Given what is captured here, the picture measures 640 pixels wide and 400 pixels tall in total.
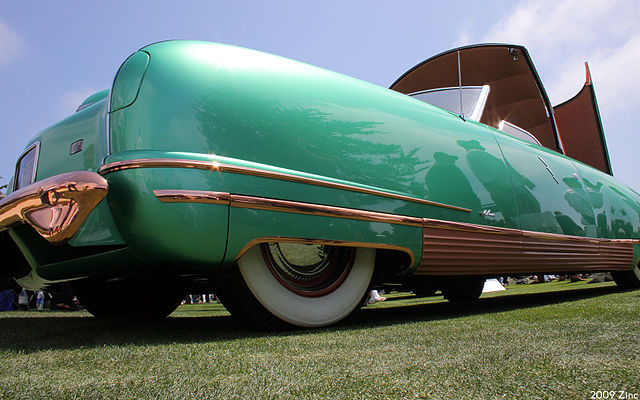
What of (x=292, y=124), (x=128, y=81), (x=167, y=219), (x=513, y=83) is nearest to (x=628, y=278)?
(x=513, y=83)

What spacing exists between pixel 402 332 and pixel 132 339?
42.6 inches

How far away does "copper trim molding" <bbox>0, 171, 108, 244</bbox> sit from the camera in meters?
1.54

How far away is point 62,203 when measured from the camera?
156cm

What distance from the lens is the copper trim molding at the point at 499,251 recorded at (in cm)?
234

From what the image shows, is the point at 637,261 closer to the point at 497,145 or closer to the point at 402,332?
the point at 497,145

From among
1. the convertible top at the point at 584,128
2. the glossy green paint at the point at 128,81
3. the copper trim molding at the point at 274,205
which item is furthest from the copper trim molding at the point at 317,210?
the convertible top at the point at 584,128

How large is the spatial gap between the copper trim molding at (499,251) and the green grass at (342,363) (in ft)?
1.74

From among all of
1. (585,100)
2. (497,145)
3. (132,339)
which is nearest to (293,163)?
(132,339)

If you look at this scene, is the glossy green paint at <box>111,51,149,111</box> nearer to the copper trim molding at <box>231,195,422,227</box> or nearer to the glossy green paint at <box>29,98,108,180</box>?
the glossy green paint at <box>29,98,108,180</box>

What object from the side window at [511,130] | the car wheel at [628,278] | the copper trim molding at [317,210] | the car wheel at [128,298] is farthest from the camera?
the car wheel at [628,278]

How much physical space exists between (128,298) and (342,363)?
241 cm

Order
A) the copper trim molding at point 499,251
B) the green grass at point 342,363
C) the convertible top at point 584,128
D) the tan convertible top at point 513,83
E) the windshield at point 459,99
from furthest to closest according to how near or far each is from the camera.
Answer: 1. the convertible top at point 584,128
2. the tan convertible top at point 513,83
3. the windshield at point 459,99
4. the copper trim molding at point 499,251
5. the green grass at point 342,363

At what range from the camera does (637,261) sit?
14.2 feet

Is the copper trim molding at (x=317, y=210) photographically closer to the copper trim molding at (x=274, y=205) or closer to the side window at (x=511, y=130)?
the copper trim molding at (x=274, y=205)
